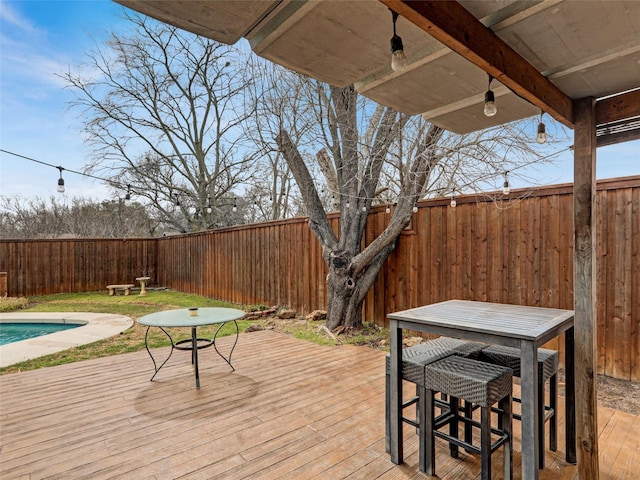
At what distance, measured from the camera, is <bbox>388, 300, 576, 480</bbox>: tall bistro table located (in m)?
1.63

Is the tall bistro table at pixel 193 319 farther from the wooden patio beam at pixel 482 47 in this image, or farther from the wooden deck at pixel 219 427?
the wooden patio beam at pixel 482 47

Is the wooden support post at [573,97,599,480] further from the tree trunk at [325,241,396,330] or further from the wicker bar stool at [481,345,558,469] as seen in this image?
the tree trunk at [325,241,396,330]

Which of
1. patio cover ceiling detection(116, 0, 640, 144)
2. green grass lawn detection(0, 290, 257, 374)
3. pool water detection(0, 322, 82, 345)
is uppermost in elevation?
patio cover ceiling detection(116, 0, 640, 144)

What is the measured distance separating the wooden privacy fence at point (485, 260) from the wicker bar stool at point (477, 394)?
7.09ft

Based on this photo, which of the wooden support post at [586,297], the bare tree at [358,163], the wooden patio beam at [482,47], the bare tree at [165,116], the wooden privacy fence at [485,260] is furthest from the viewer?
the bare tree at [165,116]

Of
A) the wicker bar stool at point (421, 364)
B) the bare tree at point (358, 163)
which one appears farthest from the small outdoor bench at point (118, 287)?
the wicker bar stool at point (421, 364)

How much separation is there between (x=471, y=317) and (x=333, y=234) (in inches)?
131

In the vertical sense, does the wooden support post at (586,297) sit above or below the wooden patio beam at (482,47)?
below

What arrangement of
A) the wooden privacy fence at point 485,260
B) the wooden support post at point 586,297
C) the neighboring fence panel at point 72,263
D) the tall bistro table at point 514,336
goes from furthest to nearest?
the neighboring fence panel at point 72,263, the wooden privacy fence at point 485,260, the wooden support post at point 586,297, the tall bistro table at point 514,336

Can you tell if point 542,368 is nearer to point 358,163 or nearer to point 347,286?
point 347,286

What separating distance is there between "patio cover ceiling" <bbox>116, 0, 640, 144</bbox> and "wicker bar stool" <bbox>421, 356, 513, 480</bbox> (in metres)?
1.37

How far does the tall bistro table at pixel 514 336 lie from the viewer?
64.3 inches

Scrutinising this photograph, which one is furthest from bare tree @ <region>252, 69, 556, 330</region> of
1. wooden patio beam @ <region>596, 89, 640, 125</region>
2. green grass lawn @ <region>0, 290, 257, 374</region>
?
green grass lawn @ <region>0, 290, 257, 374</region>

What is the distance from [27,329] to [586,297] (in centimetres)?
825
